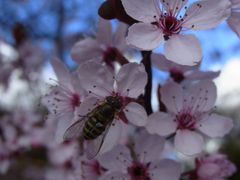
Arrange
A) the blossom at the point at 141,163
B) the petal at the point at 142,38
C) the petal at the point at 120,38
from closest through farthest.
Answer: the petal at the point at 142,38 < the blossom at the point at 141,163 < the petal at the point at 120,38

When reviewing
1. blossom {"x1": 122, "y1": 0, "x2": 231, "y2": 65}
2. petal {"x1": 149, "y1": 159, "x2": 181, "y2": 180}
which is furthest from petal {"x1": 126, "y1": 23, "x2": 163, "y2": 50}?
petal {"x1": 149, "y1": 159, "x2": 181, "y2": 180}

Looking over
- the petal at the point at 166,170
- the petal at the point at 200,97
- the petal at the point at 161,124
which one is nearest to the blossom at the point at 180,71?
the petal at the point at 200,97

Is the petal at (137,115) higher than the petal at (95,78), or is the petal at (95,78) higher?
the petal at (95,78)

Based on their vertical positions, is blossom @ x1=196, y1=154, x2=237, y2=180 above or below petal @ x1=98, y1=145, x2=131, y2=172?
below

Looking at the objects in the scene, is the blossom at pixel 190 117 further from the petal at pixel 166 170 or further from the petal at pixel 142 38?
the petal at pixel 142 38

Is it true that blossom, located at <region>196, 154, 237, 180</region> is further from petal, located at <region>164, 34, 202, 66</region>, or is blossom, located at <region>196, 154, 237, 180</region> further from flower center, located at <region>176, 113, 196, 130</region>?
petal, located at <region>164, 34, 202, 66</region>

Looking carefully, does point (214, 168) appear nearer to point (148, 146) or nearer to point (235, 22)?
point (148, 146)
